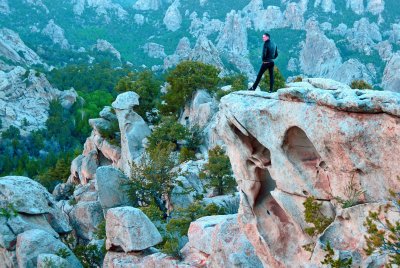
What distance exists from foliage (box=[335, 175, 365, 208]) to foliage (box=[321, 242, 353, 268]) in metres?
1.26

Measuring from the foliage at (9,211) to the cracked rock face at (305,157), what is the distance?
46.1 feet

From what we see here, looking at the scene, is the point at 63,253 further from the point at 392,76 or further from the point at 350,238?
the point at 392,76

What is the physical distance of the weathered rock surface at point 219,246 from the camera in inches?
711

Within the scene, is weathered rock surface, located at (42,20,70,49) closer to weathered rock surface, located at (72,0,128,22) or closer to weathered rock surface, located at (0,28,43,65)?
weathered rock surface, located at (72,0,128,22)

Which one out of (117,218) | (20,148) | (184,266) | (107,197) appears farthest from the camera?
(20,148)

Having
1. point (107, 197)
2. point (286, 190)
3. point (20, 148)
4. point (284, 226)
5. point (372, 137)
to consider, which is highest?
point (372, 137)

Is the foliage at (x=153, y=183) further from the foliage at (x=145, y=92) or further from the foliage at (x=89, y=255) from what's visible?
the foliage at (x=145, y=92)

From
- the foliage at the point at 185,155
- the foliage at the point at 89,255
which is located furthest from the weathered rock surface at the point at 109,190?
the foliage at the point at 89,255

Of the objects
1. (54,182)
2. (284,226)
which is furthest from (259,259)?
(54,182)

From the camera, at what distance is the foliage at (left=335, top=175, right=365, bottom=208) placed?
45.0ft

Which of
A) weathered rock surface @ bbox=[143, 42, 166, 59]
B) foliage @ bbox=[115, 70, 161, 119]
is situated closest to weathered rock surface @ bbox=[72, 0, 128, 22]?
weathered rock surface @ bbox=[143, 42, 166, 59]

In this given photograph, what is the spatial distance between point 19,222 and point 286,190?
1611 cm

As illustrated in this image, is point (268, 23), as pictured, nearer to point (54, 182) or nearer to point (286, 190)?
point (54, 182)

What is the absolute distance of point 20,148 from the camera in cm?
8319
